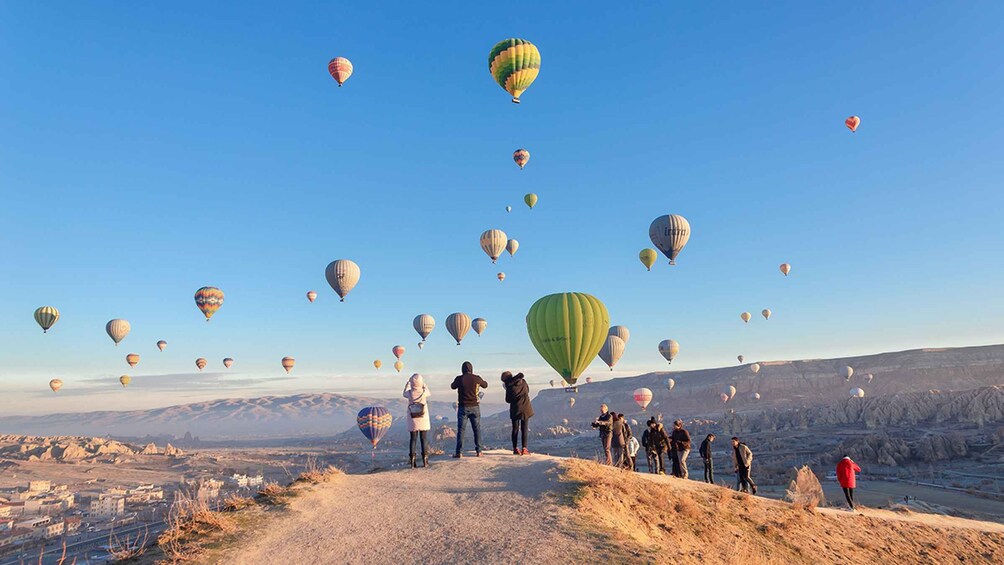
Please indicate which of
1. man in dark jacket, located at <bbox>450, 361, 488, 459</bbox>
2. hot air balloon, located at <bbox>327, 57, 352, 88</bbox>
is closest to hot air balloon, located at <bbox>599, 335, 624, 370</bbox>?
hot air balloon, located at <bbox>327, 57, 352, 88</bbox>

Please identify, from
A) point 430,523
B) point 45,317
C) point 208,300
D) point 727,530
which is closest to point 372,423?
point 208,300

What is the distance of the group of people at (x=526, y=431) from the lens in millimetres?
14281

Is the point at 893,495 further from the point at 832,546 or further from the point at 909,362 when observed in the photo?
the point at 909,362

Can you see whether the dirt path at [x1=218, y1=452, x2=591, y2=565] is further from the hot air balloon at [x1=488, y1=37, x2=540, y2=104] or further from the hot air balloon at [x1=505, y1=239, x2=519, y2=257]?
the hot air balloon at [x1=505, y1=239, x2=519, y2=257]

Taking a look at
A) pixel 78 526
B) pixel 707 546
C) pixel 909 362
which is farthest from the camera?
pixel 909 362

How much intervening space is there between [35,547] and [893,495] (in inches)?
2825

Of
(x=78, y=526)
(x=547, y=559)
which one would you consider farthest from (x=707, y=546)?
(x=78, y=526)

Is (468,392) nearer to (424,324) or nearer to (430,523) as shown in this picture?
(430,523)

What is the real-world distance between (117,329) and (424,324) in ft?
145

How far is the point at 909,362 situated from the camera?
487 ft

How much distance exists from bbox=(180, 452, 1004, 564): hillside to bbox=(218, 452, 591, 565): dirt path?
0.02m

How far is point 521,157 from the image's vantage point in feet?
186

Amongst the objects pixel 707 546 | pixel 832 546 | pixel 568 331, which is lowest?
pixel 832 546

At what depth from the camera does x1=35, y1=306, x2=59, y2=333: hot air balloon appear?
72125 mm
